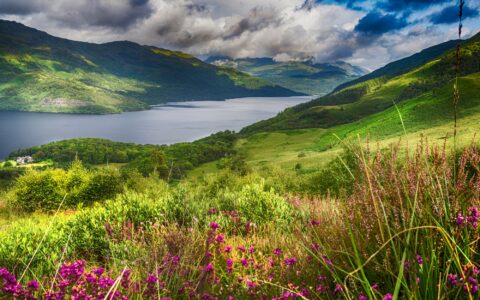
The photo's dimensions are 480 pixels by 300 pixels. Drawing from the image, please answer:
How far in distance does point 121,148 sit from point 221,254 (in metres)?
188

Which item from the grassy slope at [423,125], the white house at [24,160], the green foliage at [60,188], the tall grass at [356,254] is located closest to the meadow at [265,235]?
the tall grass at [356,254]

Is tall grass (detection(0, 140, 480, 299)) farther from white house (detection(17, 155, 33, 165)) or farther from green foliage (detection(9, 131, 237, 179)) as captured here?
white house (detection(17, 155, 33, 165))

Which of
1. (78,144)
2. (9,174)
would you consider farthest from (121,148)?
(9,174)

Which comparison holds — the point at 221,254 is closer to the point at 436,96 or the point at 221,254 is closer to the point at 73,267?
the point at 73,267

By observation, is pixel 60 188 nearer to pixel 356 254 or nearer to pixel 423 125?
pixel 356 254

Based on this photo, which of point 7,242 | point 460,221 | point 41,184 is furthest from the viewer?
point 41,184

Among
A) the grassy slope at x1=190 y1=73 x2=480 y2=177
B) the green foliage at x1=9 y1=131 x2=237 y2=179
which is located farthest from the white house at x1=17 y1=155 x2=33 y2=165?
the grassy slope at x1=190 y1=73 x2=480 y2=177

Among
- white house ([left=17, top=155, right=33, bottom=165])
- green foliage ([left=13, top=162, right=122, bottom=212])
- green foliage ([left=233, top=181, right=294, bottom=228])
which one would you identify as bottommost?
white house ([left=17, top=155, right=33, bottom=165])

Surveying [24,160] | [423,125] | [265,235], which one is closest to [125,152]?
[24,160]

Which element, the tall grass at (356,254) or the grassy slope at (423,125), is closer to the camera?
the tall grass at (356,254)

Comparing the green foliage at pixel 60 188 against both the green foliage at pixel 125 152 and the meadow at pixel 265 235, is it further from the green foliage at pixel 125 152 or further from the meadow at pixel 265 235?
the green foliage at pixel 125 152

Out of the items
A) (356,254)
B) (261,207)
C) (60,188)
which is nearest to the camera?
(356,254)

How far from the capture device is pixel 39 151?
178m

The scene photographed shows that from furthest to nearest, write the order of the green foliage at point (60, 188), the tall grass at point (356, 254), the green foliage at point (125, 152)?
the green foliage at point (125, 152) < the green foliage at point (60, 188) < the tall grass at point (356, 254)
